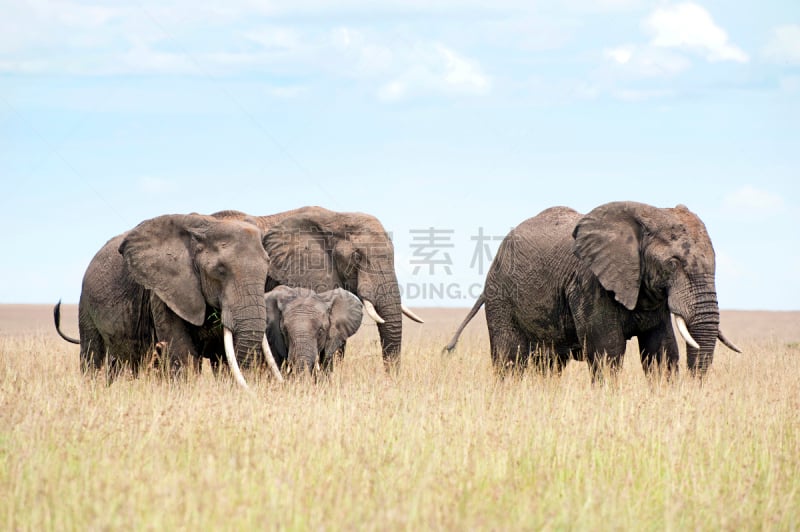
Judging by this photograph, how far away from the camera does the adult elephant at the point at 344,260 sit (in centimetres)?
1612

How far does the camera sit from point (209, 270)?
1241 centimetres

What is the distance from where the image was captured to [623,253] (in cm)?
1308

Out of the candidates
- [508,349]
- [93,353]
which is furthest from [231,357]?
[508,349]

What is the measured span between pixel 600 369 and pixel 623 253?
145 cm

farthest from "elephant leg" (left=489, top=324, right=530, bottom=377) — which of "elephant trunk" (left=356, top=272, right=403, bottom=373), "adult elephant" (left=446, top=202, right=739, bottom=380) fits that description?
"elephant trunk" (left=356, top=272, right=403, bottom=373)

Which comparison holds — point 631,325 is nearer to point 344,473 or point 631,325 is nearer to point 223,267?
point 223,267

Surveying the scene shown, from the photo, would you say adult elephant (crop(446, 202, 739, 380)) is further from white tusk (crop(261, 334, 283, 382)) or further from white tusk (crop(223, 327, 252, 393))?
white tusk (crop(223, 327, 252, 393))

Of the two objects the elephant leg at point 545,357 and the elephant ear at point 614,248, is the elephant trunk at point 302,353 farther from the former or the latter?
the elephant leg at point 545,357

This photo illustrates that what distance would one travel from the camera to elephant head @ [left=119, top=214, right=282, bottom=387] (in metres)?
12.2

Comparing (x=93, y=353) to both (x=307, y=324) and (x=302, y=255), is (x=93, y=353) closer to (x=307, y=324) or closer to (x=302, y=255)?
(x=302, y=255)

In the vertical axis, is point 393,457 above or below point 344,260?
below

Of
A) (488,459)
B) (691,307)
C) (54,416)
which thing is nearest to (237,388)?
(54,416)

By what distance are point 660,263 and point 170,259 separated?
5737 mm

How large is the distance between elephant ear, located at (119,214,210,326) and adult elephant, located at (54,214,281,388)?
0.01 meters
